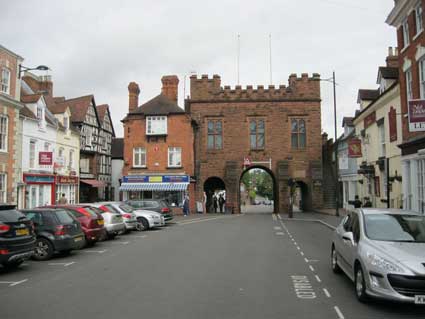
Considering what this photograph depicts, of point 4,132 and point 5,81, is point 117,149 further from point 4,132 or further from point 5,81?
point 5,81

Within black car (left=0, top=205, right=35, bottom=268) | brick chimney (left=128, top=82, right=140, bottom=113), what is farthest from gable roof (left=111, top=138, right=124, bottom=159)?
black car (left=0, top=205, right=35, bottom=268)

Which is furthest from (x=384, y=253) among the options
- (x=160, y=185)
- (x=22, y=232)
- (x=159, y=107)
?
(x=159, y=107)

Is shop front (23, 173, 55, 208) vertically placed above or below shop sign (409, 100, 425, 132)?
below

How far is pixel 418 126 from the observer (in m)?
14.6

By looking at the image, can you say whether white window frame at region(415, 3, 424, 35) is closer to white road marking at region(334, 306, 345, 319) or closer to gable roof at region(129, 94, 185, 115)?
white road marking at region(334, 306, 345, 319)

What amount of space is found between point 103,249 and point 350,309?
9.94 meters

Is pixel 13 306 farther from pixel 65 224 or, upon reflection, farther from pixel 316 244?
pixel 316 244

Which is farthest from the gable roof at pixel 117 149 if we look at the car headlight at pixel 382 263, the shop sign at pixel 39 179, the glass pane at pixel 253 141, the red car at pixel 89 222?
the car headlight at pixel 382 263

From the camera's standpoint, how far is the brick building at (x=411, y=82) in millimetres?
16875

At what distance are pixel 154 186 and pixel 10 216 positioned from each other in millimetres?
27779

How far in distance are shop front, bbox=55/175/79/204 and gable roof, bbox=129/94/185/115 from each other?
928 cm

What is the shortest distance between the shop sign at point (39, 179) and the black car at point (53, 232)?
15.0 m

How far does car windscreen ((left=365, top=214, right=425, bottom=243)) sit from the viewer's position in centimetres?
762

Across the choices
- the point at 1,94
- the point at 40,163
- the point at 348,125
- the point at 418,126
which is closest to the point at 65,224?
the point at 418,126
